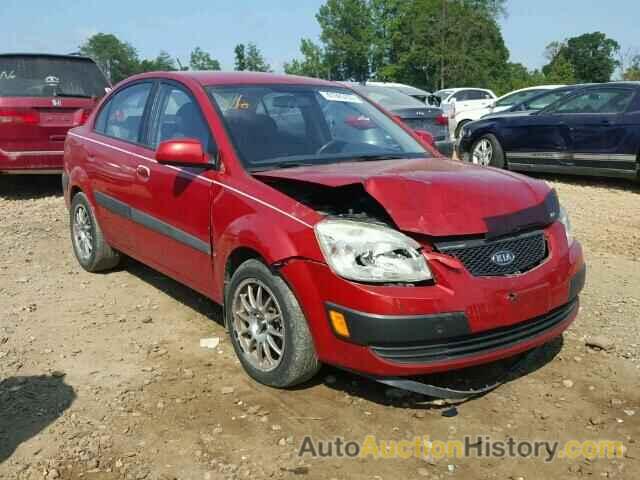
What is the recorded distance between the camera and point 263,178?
3.49 meters

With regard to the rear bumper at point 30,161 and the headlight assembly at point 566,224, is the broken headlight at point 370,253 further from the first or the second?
the rear bumper at point 30,161

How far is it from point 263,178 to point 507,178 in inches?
49.7

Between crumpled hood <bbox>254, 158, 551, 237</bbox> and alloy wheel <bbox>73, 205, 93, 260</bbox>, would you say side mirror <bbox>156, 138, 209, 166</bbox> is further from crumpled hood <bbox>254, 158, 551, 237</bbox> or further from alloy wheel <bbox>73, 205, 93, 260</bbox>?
alloy wheel <bbox>73, 205, 93, 260</bbox>

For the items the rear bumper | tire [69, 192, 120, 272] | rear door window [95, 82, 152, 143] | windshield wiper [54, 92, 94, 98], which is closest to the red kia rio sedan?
rear door window [95, 82, 152, 143]

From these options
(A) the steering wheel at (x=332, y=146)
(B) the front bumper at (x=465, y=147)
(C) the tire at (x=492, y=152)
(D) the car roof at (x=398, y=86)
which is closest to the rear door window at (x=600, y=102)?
(C) the tire at (x=492, y=152)

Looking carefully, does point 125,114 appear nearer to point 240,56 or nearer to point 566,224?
point 566,224

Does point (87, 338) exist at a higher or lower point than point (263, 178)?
lower

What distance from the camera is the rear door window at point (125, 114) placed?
4.71m

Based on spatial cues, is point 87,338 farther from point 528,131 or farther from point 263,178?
point 528,131

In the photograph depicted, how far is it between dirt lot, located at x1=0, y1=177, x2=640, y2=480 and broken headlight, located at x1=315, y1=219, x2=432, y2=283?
74 centimetres

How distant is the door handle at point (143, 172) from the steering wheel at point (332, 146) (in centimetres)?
115

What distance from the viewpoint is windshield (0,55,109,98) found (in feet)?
27.1

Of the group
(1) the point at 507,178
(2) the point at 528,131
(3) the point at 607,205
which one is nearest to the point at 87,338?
(1) the point at 507,178

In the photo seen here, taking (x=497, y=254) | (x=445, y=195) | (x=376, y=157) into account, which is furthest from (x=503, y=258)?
(x=376, y=157)
